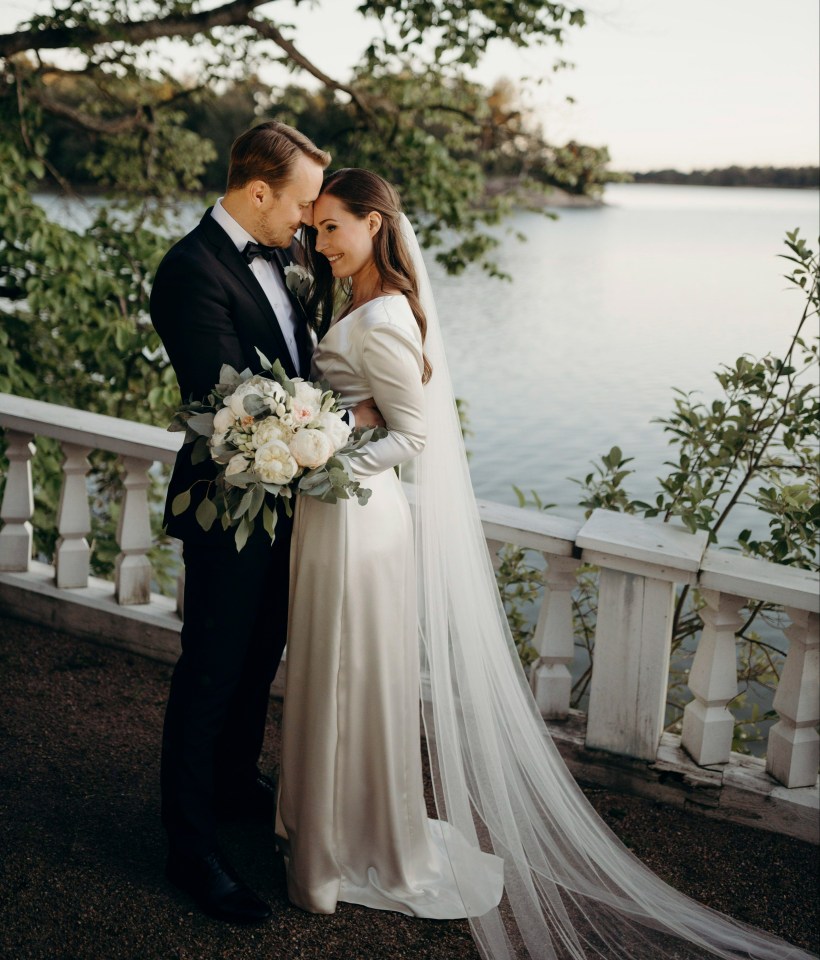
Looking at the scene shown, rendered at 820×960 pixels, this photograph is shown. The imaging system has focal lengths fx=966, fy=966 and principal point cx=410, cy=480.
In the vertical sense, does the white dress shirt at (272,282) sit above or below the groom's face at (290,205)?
below

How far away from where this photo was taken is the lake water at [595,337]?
36.7 feet

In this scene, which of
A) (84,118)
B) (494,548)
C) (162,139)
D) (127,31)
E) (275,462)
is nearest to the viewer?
(275,462)

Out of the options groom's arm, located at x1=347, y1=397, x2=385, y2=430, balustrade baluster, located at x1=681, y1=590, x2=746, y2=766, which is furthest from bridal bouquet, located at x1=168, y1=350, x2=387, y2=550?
balustrade baluster, located at x1=681, y1=590, x2=746, y2=766

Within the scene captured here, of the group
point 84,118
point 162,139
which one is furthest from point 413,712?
point 162,139

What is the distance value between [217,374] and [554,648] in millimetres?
1400

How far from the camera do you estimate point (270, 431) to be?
76.5 inches

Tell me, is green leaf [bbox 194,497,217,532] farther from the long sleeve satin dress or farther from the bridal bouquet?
the long sleeve satin dress

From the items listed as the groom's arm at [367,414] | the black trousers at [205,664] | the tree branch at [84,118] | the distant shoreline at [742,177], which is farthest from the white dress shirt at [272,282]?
the tree branch at [84,118]

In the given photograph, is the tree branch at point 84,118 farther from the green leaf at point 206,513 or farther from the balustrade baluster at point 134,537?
the green leaf at point 206,513

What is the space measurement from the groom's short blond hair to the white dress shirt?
9cm

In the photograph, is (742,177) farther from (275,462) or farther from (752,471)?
(275,462)

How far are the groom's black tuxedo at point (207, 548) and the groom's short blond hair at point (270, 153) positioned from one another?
0.15 m

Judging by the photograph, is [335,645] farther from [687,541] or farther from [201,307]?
[687,541]

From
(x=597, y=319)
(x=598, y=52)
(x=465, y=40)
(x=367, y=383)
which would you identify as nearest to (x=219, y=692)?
(x=367, y=383)
